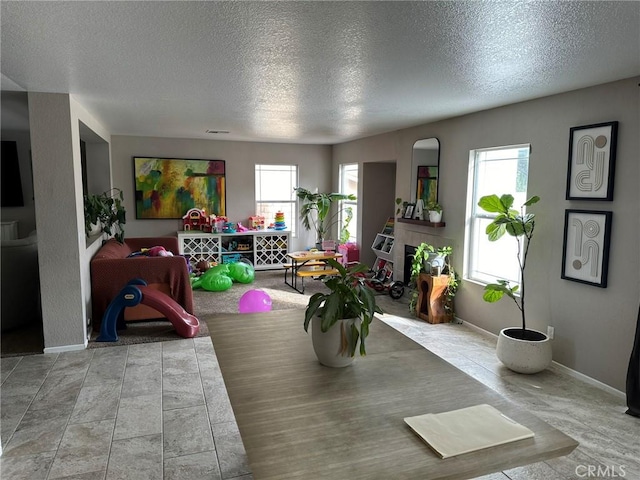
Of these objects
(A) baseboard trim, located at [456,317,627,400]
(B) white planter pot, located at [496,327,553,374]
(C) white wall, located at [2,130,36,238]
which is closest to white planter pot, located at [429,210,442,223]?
(B) white planter pot, located at [496,327,553,374]

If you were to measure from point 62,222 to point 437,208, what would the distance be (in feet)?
12.9

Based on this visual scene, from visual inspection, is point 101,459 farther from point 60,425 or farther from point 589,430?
point 589,430

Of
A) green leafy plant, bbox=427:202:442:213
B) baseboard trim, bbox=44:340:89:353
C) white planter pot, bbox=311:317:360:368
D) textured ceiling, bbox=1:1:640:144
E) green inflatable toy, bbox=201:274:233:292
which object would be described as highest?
textured ceiling, bbox=1:1:640:144

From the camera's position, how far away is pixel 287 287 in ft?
22.0

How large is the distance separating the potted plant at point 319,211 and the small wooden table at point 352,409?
5713 millimetres

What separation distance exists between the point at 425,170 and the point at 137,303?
12.2 feet

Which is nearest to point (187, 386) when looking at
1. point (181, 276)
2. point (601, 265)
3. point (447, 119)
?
point (181, 276)

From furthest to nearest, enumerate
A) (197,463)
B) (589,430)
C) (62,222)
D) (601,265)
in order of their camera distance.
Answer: (62,222), (601,265), (589,430), (197,463)

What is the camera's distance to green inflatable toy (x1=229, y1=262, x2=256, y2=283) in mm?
6891

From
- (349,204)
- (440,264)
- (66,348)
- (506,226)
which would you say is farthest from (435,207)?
(66,348)

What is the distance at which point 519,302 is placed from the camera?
162 inches

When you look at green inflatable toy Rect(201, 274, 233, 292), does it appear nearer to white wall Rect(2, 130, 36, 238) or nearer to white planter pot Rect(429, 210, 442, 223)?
white wall Rect(2, 130, 36, 238)

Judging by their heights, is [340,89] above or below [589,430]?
above

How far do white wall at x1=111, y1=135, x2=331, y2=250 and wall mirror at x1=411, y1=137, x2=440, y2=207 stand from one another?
296 cm
